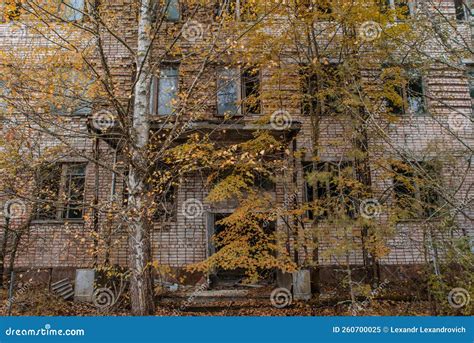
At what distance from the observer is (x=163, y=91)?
530 inches

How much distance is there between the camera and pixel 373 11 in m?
9.96

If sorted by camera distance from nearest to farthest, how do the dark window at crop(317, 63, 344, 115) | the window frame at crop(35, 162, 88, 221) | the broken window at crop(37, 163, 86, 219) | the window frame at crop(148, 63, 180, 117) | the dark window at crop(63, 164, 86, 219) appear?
the dark window at crop(317, 63, 344, 115)
the broken window at crop(37, 163, 86, 219)
the window frame at crop(35, 162, 88, 221)
the dark window at crop(63, 164, 86, 219)
the window frame at crop(148, 63, 180, 117)

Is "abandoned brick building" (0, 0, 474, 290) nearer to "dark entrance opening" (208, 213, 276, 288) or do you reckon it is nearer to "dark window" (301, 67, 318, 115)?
"dark entrance opening" (208, 213, 276, 288)

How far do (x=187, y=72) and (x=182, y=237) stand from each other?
5.44 metres

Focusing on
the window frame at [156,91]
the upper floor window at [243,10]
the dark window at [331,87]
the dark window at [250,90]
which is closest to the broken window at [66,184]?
the window frame at [156,91]

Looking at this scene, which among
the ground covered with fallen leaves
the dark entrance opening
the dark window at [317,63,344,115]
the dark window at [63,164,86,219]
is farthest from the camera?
the dark window at [63,164,86,219]

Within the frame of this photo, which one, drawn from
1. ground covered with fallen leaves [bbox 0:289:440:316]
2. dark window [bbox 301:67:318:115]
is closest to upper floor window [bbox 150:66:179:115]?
dark window [bbox 301:67:318:115]

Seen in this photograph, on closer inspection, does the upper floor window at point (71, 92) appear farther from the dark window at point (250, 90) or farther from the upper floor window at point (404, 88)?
the upper floor window at point (404, 88)

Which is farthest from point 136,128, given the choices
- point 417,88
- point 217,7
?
point 417,88

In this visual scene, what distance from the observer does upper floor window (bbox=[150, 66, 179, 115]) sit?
44.3 ft

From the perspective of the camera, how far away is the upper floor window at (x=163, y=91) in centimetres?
1349

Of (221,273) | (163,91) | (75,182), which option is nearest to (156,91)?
(163,91)

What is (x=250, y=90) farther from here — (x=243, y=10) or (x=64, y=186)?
(x=64, y=186)

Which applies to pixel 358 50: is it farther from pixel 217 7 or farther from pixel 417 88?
pixel 217 7
